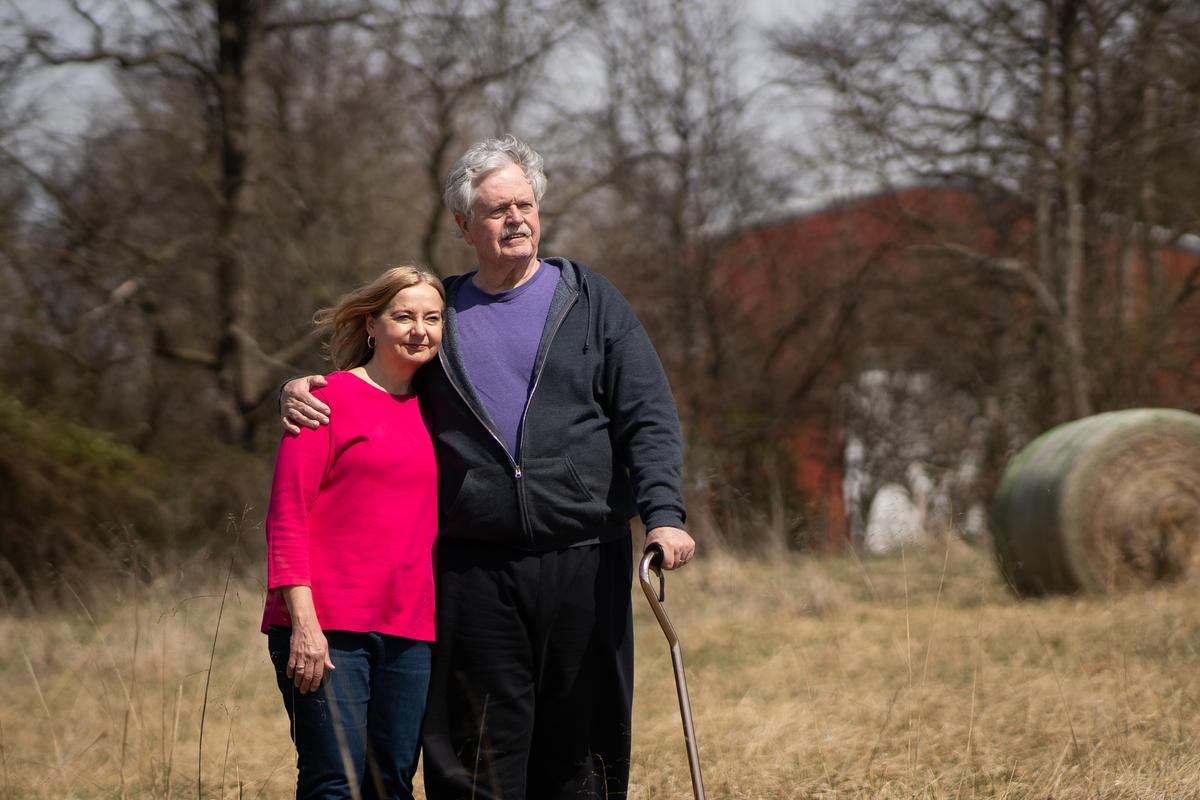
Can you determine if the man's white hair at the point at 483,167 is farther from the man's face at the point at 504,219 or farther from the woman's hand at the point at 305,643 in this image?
the woman's hand at the point at 305,643

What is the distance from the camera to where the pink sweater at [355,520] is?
2.99 meters

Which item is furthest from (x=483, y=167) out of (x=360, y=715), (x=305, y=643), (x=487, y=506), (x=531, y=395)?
(x=360, y=715)

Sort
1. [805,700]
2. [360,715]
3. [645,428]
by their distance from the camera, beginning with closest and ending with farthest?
1. [360,715]
2. [645,428]
3. [805,700]

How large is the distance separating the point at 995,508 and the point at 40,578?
259 inches

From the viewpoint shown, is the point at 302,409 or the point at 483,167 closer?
the point at 302,409

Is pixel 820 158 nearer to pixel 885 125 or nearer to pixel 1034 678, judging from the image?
pixel 885 125

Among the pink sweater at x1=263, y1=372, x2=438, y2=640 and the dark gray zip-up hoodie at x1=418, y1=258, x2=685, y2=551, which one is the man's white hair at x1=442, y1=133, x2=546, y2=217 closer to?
the dark gray zip-up hoodie at x1=418, y1=258, x2=685, y2=551

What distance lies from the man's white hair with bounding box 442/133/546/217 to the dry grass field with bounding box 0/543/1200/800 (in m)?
1.41

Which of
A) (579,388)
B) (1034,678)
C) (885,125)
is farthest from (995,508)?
(885,125)

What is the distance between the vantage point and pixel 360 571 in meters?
3.04

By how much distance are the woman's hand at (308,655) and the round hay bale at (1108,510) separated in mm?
6204

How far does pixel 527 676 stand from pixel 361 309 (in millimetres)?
938

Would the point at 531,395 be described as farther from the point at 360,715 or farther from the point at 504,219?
the point at 360,715

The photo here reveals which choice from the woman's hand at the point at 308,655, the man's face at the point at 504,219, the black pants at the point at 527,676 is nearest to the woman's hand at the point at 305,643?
the woman's hand at the point at 308,655
